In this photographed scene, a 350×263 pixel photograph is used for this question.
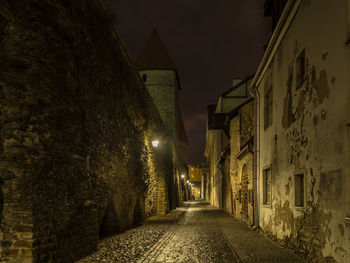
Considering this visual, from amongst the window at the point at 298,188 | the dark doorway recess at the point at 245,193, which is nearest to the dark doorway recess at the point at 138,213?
the dark doorway recess at the point at 245,193

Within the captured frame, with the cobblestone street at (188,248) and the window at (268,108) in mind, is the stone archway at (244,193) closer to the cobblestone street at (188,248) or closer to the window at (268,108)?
the cobblestone street at (188,248)

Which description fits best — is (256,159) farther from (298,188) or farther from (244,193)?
(298,188)

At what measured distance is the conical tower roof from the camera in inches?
Result: 1310

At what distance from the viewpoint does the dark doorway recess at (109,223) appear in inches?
392

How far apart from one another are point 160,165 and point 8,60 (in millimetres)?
14870

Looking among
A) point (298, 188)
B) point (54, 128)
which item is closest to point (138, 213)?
point (298, 188)

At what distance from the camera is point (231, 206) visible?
65.0 ft

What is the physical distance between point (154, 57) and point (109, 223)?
25.9 metres

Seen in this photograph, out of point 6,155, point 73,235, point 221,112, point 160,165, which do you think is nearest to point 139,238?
point 73,235

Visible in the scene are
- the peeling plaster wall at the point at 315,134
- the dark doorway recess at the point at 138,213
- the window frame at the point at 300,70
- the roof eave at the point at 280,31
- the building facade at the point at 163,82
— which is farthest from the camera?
the building facade at the point at 163,82

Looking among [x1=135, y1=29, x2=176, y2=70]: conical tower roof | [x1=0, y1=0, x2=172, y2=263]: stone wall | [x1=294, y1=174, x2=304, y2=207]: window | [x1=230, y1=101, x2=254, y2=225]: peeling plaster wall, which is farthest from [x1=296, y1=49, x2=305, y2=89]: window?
[x1=135, y1=29, x2=176, y2=70]: conical tower roof

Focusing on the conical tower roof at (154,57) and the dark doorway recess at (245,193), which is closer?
the dark doorway recess at (245,193)

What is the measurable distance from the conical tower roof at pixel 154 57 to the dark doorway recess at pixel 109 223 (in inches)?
965

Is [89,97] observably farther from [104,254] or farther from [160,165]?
[160,165]
